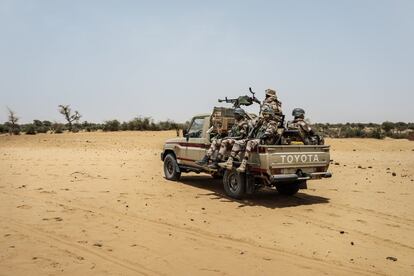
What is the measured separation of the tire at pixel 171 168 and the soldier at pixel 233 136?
2.53 m

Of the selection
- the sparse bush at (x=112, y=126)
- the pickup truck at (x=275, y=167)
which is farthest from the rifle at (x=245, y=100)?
the sparse bush at (x=112, y=126)

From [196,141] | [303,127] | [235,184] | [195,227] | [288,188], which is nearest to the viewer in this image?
[195,227]

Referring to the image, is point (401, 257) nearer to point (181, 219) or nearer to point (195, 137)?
point (181, 219)

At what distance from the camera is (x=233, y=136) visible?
11.4 m

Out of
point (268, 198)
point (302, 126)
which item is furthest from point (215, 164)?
point (302, 126)

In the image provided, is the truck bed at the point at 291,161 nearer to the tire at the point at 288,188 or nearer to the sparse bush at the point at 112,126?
the tire at the point at 288,188

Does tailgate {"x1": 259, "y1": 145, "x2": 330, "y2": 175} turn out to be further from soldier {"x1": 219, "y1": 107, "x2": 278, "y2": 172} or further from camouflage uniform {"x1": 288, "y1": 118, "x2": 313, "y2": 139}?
camouflage uniform {"x1": 288, "y1": 118, "x2": 313, "y2": 139}

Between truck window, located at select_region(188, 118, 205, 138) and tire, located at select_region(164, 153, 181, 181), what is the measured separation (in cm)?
127

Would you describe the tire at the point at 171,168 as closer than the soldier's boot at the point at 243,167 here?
No

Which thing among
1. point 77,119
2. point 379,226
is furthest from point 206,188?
point 77,119

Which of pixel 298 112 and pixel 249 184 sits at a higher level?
pixel 298 112

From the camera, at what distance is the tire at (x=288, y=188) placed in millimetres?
11586

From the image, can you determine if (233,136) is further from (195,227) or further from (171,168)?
(195,227)

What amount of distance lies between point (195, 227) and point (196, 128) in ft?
17.9
